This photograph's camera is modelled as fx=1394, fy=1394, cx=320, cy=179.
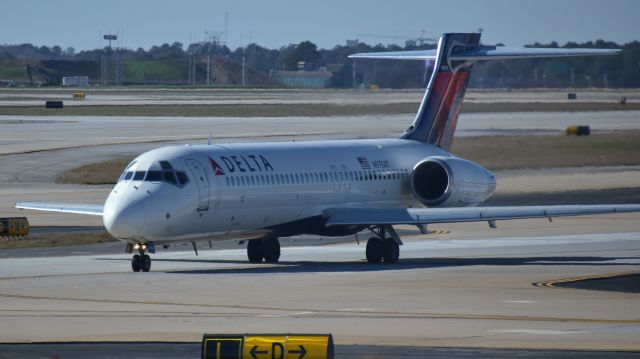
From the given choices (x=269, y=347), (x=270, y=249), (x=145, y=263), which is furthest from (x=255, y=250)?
(x=269, y=347)

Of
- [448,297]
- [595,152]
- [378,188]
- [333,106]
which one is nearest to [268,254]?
[378,188]

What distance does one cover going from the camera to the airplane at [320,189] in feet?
108

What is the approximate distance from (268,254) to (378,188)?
4046 mm

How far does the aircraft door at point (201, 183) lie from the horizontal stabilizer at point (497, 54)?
11.0m

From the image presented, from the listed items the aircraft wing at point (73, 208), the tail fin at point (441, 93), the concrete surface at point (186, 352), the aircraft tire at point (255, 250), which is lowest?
the aircraft tire at point (255, 250)

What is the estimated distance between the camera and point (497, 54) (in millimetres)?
41281

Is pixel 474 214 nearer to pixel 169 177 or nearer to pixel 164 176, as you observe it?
pixel 169 177

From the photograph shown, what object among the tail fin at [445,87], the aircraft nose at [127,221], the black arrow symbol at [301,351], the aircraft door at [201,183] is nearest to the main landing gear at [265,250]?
the aircraft door at [201,183]

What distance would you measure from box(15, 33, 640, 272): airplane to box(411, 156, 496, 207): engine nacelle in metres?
0.03

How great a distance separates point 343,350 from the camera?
66.3ft

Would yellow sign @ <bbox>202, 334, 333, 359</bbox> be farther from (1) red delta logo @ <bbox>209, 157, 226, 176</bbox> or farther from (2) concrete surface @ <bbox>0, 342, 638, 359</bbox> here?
(1) red delta logo @ <bbox>209, 157, 226, 176</bbox>

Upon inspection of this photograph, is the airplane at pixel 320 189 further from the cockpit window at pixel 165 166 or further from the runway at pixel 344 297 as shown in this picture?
the runway at pixel 344 297

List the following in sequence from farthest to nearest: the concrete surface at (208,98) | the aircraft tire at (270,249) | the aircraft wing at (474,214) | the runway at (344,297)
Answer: the concrete surface at (208,98) < the aircraft tire at (270,249) < the aircraft wing at (474,214) < the runway at (344,297)

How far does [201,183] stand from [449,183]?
8749 mm
